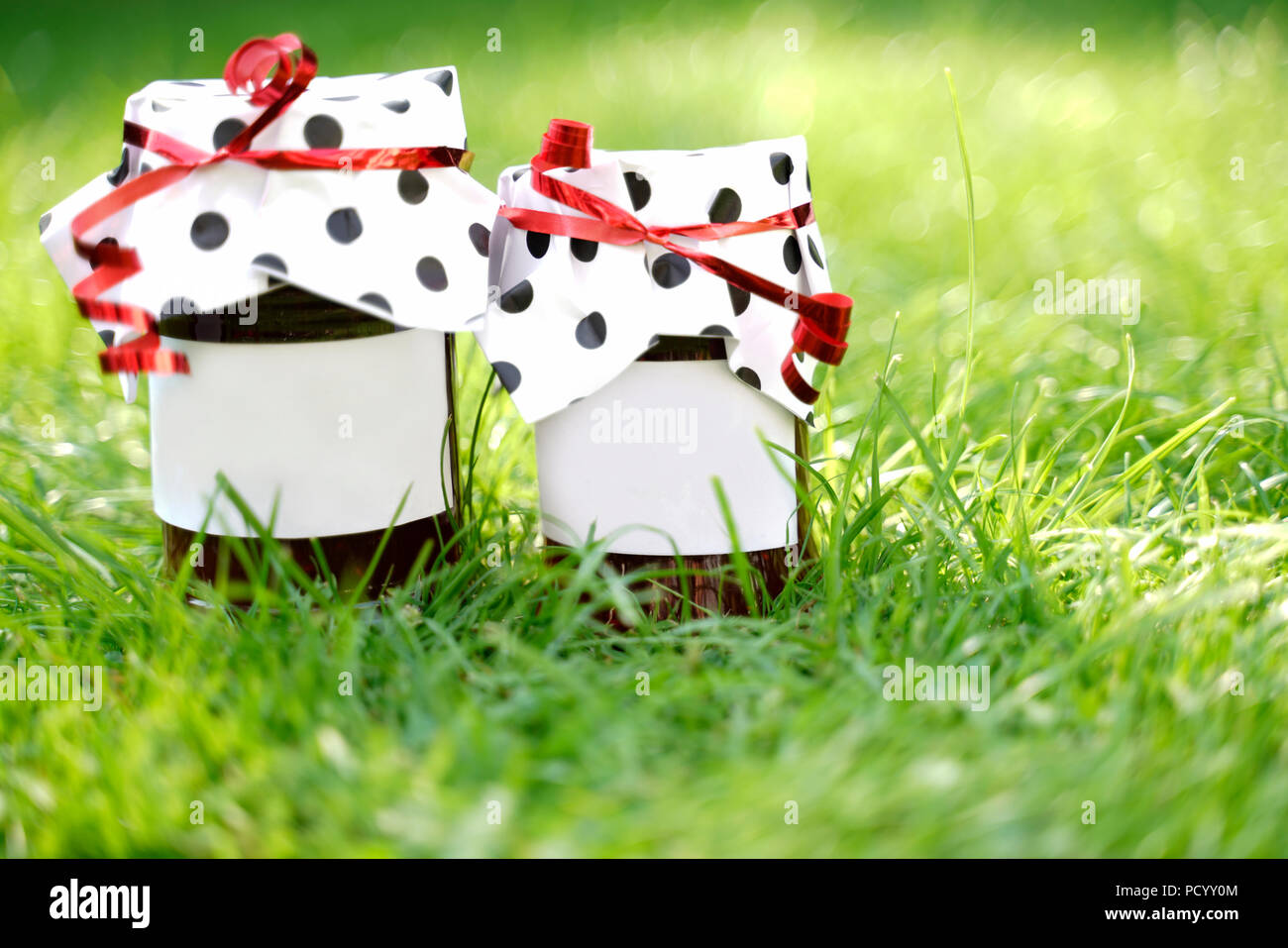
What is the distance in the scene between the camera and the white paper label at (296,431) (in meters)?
1.34

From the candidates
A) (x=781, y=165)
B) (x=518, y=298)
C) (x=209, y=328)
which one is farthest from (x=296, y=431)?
(x=781, y=165)

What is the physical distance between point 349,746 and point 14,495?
2.82ft

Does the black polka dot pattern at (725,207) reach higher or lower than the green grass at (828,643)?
higher

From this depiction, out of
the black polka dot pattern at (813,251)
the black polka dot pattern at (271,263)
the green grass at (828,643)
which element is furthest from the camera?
the black polka dot pattern at (813,251)

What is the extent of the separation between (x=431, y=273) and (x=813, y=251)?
0.45 metres

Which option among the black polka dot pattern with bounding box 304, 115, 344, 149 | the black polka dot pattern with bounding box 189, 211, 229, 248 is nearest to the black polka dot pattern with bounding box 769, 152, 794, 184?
the black polka dot pattern with bounding box 304, 115, 344, 149

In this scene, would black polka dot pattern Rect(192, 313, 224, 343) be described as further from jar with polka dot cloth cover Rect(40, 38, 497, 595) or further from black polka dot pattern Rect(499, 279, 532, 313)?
black polka dot pattern Rect(499, 279, 532, 313)

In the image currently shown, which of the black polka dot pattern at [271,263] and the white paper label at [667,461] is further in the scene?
the white paper label at [667,461]

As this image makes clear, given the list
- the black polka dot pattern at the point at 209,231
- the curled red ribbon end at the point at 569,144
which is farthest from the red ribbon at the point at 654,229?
the black polka dot pattern at the point at 209,231

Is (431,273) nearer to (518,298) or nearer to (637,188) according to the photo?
(518,298)

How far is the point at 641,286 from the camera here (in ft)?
4.47

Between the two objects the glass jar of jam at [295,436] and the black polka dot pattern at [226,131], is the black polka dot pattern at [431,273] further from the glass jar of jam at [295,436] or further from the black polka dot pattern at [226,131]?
the black polka dot pattern at [226,131]

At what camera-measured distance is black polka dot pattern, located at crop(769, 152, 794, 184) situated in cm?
139

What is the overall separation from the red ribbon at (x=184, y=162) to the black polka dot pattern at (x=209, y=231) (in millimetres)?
57
